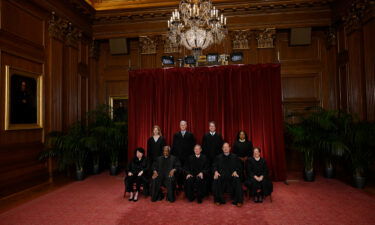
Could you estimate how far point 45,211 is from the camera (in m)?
3.79

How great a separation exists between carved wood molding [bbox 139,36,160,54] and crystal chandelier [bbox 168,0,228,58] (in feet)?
9.96

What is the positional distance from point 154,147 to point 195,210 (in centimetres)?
164

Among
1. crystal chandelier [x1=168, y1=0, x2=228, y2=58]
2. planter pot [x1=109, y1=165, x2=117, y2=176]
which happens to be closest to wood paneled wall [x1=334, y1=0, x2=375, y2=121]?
crystal chandelier [x1=168, y1=0, x2=228, y2=58]

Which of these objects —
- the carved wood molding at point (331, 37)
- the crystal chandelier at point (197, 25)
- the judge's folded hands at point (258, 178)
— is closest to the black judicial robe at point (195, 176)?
the judge's folded hands at point (258, 178)

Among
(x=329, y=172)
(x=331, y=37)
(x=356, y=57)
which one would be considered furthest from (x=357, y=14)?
(x=329, y=172)

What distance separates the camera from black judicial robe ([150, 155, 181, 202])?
4266 millimetres

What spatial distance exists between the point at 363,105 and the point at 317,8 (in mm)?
3064

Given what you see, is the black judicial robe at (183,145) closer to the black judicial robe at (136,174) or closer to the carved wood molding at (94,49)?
the black judicial robe at (136,174)

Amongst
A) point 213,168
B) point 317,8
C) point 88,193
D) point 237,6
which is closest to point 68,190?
point 88,193

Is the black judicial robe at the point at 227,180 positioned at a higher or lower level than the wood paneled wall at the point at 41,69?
lower

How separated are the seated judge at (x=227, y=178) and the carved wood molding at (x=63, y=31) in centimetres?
503

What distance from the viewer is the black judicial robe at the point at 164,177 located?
4266mm

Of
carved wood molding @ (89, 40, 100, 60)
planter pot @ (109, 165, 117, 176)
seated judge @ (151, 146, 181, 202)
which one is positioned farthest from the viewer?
carved wood molding @ (89, 40, 100, 60)

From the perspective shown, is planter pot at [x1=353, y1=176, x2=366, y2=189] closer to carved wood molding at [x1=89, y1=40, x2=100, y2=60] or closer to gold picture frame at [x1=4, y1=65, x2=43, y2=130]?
gold picture frame at [x1=4, y1=65, x2=43, y2=130]
